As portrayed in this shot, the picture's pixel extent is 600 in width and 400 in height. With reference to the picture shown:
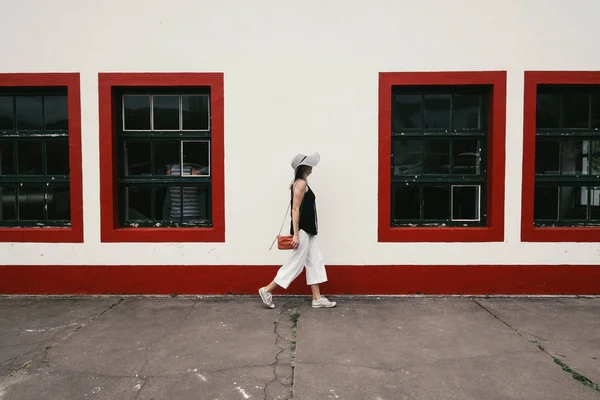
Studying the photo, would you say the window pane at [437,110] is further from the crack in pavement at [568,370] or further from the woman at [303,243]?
the crack in pavement at [568,370]

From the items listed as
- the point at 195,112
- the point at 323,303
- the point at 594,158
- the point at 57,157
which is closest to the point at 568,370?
the point at 323,303

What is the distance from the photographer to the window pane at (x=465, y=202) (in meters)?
5.53

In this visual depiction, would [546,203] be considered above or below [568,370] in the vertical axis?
above

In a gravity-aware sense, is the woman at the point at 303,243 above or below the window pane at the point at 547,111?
below

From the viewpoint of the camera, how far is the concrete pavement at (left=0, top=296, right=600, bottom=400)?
3.11 metres

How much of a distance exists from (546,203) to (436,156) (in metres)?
1.57

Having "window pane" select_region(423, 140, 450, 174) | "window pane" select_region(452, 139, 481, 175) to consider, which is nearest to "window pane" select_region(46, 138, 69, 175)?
"window pane" select_region(423, 140, 450, 174)

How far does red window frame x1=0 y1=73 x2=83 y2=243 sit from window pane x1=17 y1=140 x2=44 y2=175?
1.85ft

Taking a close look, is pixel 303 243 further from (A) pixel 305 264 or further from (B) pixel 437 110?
(B) pixel 437 110

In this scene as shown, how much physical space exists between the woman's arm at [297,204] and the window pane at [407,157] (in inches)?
57.0

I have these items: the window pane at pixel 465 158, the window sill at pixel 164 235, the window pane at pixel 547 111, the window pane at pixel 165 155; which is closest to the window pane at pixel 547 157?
the window pane at pixel 547 111

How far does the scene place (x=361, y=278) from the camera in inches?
210

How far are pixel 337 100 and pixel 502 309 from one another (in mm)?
3154

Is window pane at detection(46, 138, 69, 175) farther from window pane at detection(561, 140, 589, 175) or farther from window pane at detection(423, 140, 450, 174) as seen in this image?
window pane at detection(561, 140, 589, 175)
